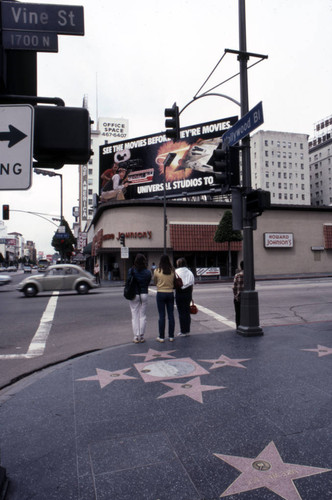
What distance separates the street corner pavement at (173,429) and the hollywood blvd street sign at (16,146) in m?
2.24

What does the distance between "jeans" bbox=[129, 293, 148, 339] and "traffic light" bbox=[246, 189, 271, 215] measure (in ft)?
9.79

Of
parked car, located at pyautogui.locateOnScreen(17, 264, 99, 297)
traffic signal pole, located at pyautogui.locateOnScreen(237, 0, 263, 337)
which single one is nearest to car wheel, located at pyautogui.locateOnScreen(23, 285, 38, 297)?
parked car, located at pyautogui.locateOnScreen(17, 264, 99, 297)

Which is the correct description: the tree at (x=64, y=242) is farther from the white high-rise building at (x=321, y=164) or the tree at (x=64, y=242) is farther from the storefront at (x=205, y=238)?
the white high-rise building at (x=321, y=164)

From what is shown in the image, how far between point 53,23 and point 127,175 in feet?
125

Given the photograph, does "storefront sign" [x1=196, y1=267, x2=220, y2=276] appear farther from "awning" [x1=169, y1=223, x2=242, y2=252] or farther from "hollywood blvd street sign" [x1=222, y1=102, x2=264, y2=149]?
"hollywood blvd street sign" [x1=222, y1=102, x2=264, y2=149]

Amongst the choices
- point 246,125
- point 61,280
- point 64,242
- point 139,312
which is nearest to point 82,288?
point 61,280

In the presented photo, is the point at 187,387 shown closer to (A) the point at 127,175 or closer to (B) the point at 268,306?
(B) the point at 268,306

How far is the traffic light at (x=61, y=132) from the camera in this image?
281cm

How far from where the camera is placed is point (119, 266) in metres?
34.2

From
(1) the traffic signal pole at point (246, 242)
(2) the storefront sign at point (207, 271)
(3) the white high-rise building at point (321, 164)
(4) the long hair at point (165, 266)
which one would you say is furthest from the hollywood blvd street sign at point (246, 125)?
(3) the white high-rise building at point (321, 164)

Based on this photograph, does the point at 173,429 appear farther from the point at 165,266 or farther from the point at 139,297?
the point at 165,266

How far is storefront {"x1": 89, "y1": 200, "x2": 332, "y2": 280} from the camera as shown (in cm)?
Answer: 3300

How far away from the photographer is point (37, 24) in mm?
2912

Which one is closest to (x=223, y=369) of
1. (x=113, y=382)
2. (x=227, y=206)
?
(x=113, y=382)
